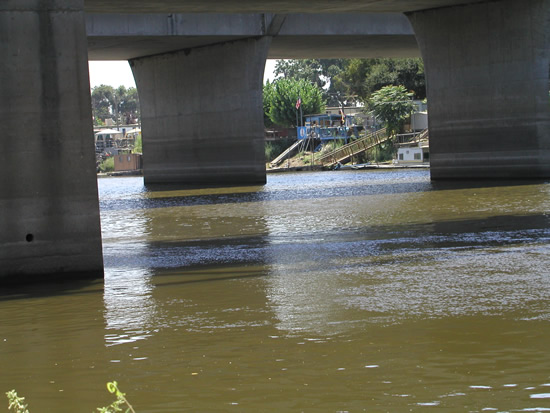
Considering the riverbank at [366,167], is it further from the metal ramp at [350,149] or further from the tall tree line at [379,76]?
the tall tree line at [379,76]

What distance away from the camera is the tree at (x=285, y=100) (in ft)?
329

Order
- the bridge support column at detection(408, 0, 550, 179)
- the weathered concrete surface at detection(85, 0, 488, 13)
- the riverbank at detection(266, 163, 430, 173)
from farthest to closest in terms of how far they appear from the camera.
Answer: the riverbank at detection(266, 163, 430, 173), the bridge support column at detection(408, 0, 550, 179), the weathered concrete surface at detection(85, 0, 488, 13)

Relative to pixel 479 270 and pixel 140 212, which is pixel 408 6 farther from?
pixel 479 270

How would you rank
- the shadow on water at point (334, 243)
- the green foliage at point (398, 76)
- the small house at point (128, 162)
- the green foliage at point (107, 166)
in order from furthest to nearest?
the green foliage at point (107, 166) → the green foliage at point (398, 76) → the small house at point (128, 162) → the shadow on water at point (334, 243)

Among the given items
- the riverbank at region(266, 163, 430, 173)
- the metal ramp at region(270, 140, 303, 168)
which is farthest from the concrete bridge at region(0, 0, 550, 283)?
the metal ramp at region(270, 140, 303, 168)

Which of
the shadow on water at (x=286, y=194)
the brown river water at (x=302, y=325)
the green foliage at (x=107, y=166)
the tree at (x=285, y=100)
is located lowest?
the brown river water at (x=302, y=325)

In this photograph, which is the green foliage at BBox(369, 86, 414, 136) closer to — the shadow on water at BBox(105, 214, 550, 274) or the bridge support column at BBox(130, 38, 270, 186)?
the bridge support column at BBox(130, 38, 270, 186)

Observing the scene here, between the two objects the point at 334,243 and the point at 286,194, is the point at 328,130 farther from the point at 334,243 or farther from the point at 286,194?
the point at 334,243

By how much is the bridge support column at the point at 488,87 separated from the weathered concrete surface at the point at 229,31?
5.88 metres

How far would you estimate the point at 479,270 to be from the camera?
40.7 ft

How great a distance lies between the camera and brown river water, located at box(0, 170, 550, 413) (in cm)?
687

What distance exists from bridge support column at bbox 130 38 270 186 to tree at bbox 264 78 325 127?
50868 mm

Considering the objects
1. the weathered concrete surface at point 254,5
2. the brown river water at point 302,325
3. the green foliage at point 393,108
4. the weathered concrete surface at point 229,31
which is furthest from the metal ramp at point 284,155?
the brown river water at point 302,325

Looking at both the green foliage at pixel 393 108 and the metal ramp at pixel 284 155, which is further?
the metal ramp at pixel 284 155
